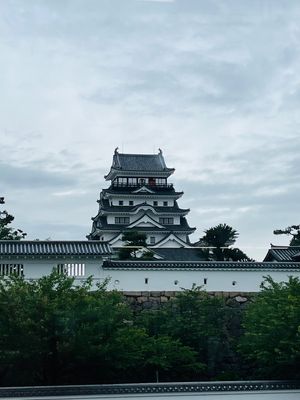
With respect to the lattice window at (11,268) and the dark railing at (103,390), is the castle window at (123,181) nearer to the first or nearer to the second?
the lattice window at (11,268)

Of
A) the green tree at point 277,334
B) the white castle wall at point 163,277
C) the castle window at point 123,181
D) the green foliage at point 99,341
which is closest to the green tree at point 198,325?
the green foliage at point 99,341

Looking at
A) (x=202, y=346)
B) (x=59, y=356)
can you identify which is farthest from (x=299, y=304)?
(x=59, y=356)

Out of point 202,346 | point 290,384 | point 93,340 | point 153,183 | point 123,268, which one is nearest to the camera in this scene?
point 290,384

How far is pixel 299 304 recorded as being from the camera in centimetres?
1367

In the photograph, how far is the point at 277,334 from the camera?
13.6 meters

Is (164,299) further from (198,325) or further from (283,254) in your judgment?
(283,254)

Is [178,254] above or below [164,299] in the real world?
above

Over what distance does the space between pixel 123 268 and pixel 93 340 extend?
18.3 ft

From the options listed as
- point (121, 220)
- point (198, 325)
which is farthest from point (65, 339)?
point (121, 220)

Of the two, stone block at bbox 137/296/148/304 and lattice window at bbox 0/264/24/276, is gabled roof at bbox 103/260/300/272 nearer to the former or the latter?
stone block at bbox 137/296/148/304

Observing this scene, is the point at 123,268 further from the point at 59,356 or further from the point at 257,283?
the point at 59,356

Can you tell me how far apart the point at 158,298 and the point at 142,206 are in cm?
2476

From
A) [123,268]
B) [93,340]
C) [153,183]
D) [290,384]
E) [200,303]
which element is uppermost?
[153,183]

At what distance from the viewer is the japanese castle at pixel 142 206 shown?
42719mm
